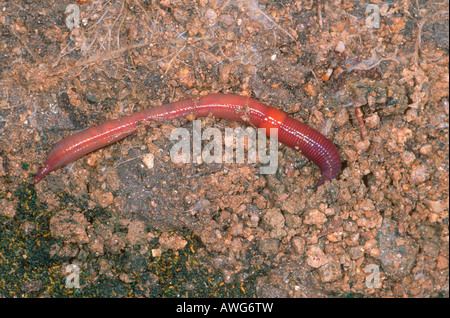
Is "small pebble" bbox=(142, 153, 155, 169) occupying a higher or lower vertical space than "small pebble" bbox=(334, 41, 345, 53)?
lower

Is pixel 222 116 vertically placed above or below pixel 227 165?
above

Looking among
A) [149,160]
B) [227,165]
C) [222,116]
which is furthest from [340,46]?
[149,160]

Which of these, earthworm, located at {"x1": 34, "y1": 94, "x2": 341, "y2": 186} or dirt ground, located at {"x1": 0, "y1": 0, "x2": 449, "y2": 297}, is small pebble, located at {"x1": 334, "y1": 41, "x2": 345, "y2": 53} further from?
earthworm, located at {"x1": 34, "y1": 94, "x2": 341, "y2": 186}

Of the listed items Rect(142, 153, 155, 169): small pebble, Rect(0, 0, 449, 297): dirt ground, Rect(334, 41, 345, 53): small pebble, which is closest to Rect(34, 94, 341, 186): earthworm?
Rect(0, 0, 449, 297): dirt ground

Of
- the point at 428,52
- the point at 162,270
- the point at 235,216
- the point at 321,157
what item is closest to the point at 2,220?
the point at 162,270

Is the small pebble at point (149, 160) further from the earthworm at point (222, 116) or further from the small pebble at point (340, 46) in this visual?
the small pebble at point (340, 46)

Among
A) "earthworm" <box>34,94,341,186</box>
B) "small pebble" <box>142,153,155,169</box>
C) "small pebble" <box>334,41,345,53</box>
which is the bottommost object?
"small pebble" <box>142,153,155,169</box>

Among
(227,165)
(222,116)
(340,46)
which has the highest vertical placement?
(340,46)

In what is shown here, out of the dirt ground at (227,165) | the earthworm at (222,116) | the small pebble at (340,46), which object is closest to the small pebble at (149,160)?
the dirt ground at (227,165)

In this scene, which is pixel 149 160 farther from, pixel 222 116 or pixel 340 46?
pixel 340 46
